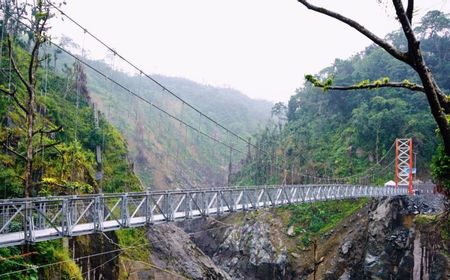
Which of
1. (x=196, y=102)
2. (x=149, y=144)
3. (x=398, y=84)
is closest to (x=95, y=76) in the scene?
(x=149, y=144)

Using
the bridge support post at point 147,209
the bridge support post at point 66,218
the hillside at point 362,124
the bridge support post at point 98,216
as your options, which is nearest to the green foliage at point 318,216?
the hillside at point 362,124

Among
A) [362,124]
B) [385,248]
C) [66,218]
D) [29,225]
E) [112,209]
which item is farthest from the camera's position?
[362,124]

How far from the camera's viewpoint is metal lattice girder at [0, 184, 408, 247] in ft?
21.3

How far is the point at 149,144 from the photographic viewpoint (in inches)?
1693

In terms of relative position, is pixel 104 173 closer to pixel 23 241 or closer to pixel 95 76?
pixel 23 241

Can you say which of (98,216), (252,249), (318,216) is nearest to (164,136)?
(252,249)

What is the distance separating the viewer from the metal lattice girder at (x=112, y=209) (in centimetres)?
649

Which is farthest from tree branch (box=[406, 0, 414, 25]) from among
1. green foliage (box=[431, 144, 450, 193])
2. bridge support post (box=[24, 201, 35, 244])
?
bridge support post (box=[24, 201, 35, 244])

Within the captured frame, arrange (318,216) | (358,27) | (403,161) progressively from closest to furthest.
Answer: (358,27), (403,161), (318,216)

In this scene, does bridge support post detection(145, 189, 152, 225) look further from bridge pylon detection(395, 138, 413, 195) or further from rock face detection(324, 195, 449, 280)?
bridge pylon detection(395, 138, 413, 195)

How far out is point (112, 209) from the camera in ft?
26.1

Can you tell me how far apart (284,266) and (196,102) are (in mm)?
56864

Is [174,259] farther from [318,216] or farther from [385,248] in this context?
[318,216]

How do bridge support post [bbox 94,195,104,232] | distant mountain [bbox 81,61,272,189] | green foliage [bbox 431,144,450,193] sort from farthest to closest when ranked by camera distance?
distant mountain [bbox 81,61,272,189] < bridge support post [bbox 94,195,104,232] < green foliage [bbox 431,144,450,193]
